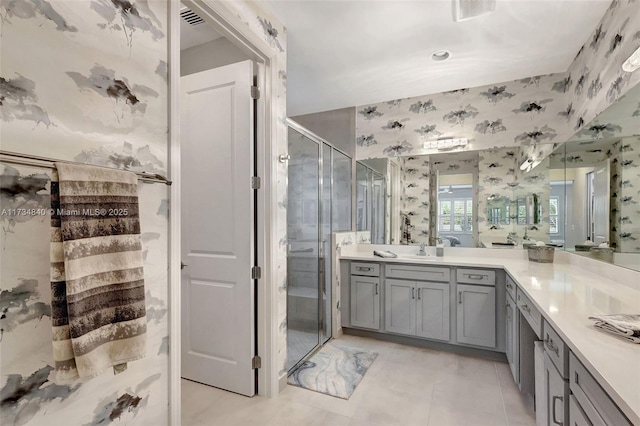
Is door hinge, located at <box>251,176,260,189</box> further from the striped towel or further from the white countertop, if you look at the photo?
the white countertop

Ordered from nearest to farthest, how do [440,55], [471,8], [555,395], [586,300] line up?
[555,395], [586,300], [471,8], [440,55]

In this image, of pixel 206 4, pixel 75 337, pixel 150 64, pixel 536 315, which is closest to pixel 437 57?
pixel 206 4

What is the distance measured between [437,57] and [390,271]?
203 centimetres

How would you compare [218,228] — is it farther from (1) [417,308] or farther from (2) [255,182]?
(1) [417,308]

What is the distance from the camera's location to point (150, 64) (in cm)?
129

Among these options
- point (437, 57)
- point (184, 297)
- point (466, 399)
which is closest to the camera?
point (466, 399)

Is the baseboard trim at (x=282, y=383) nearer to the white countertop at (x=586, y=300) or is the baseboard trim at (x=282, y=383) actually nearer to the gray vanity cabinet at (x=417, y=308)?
the gray vanity cabinet at (x=417, y=308)

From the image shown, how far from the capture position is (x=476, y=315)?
111 inches

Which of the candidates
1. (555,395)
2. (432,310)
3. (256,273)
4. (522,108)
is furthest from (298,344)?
(522,108)

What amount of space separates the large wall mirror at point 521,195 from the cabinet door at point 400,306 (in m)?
0.66

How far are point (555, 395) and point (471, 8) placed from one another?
6.67ft

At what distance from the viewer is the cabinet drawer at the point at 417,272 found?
2955mm

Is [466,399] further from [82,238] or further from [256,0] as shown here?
[256,0]

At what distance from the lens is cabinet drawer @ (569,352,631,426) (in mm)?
835
